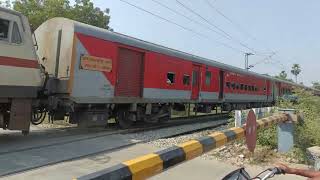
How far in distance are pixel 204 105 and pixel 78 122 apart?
417 inches

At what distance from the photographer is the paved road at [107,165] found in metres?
8.31

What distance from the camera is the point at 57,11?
32.3m

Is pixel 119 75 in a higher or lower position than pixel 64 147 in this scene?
higher

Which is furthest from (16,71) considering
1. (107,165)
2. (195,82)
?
(195,82)

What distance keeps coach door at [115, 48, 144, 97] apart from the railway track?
1351mm

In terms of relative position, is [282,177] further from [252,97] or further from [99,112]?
[252,97]

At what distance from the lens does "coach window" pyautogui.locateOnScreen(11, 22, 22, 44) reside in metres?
11.8

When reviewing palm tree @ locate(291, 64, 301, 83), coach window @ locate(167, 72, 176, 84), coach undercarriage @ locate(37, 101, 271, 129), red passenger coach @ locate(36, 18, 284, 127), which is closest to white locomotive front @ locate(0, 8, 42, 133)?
coach undercarriage @ locate(37, 101, 271, 129)

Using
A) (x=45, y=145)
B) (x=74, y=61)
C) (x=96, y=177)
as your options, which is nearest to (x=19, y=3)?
(x=74, y=61)

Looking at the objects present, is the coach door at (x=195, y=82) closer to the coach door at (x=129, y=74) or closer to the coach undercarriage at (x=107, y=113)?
the coach undercarriage at (x=107, y=113)

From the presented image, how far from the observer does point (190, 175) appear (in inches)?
336

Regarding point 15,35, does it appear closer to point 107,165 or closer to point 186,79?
point 107,165

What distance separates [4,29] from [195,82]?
37.8 feet

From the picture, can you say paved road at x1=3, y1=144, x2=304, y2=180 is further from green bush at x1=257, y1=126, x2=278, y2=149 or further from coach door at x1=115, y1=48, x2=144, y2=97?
coach door at x1=115, y1=48, x2=144, y2=97
